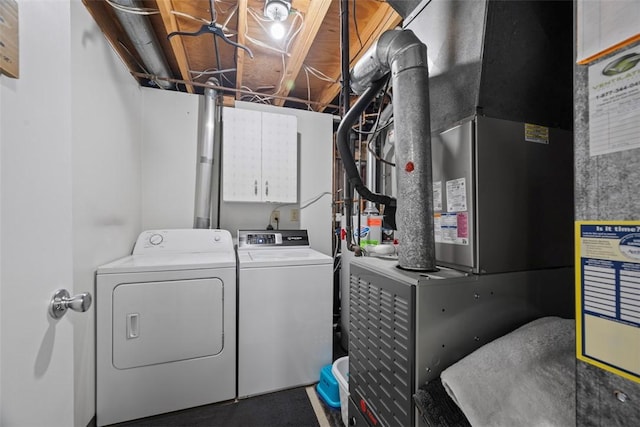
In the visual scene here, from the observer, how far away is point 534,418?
55 centimetres

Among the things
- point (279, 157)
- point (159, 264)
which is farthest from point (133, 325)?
point (279, 157)

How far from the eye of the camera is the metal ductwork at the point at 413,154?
0.79 meters

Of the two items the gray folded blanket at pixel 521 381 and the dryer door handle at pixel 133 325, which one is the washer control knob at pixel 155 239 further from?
the gray folded blanket at pixel 521 381

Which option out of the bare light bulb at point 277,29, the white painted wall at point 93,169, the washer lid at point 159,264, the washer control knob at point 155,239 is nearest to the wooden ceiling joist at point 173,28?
the white painted wall at point 93,169

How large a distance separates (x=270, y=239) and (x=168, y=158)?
1.24 metres

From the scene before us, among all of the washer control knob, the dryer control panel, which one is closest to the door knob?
the washer control knob

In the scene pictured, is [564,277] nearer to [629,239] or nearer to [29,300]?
[629,239]

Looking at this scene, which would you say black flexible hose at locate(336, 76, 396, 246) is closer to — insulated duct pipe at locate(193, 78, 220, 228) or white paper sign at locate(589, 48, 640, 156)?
white paper sign at locate(589, 48, 640, 156)

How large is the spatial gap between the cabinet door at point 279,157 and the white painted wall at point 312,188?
216mm

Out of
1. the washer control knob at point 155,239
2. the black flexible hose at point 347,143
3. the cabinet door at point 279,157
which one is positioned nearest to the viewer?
the black flexible hose at point 347,143

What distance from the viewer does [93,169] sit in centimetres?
149

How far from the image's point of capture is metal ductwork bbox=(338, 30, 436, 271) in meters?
0.79

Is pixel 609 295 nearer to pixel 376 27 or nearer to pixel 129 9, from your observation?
pixel 376 27

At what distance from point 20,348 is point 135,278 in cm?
108
